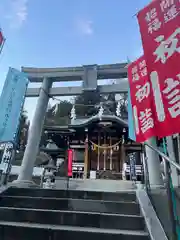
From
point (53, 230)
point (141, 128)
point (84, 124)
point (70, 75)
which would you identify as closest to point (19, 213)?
point (53, 230)

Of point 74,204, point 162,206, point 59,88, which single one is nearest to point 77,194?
point 74,204

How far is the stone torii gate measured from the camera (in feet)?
27.1

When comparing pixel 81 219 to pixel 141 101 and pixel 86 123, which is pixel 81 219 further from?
pixel 86 123

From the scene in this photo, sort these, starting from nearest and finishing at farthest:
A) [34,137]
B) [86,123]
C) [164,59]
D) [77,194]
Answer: [164,59]
[77,194]
[34,137]
[86,123]

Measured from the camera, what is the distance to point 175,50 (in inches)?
98.7

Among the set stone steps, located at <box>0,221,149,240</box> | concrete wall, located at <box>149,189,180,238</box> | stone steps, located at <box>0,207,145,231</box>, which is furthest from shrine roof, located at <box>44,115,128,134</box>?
stone steps, located at <box>0,221,149,240</box>

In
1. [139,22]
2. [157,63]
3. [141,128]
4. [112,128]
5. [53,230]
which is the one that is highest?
[112,128]

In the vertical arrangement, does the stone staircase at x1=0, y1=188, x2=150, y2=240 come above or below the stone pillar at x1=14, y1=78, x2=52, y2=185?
below

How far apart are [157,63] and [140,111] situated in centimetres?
87

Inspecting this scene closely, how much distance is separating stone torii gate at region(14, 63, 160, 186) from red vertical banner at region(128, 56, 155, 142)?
4.68 m

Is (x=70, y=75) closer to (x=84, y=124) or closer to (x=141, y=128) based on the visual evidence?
(x=84, y=124)

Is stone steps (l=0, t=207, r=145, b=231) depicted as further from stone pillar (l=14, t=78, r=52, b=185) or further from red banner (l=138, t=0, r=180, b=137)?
stone pillar (l=14, t=78, r=52, b=185)

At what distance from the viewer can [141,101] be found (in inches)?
131

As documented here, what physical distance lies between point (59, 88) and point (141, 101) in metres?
6.30
